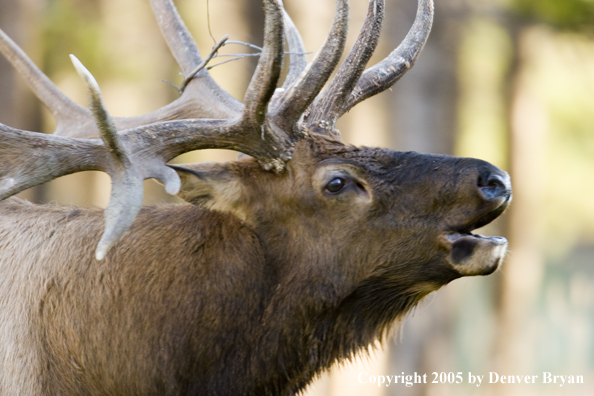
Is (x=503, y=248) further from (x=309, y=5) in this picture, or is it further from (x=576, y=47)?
(x=576, y=47)

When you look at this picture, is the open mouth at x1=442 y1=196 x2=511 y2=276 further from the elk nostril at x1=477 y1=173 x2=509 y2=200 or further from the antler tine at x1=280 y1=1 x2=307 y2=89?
the antler tine at x1=280 y1=1 x2=307 y2=89

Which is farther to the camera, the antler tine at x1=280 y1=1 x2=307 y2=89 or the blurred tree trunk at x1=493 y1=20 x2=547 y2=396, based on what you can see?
the blurred tree trunk at x1=493 y1=20 x2=547 y2=396

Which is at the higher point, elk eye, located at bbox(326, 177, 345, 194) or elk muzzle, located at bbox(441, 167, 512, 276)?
elk eye, located at bbox(326, 177, 345, 194)

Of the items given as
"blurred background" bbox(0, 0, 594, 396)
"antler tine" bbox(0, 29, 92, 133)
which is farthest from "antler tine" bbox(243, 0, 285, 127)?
"blurred background" bbox(0, 0, 594, 396)

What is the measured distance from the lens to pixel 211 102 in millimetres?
4816

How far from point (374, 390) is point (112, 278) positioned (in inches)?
291

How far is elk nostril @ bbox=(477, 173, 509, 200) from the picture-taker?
366cm

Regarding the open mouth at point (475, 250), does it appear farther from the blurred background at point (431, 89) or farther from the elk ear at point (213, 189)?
the blurred background at point (431, 89)

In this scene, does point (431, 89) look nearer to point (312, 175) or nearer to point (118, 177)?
point (312, 175)

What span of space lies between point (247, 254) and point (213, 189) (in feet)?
1.24

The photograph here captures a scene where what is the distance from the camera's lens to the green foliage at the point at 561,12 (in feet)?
37.4

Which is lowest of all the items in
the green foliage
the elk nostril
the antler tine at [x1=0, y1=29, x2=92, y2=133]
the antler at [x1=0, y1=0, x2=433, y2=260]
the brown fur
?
the brown fur

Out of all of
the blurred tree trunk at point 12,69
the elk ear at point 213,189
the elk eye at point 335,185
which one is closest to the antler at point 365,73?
the elk eye at point 335,185

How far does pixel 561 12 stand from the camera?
11.6 m
